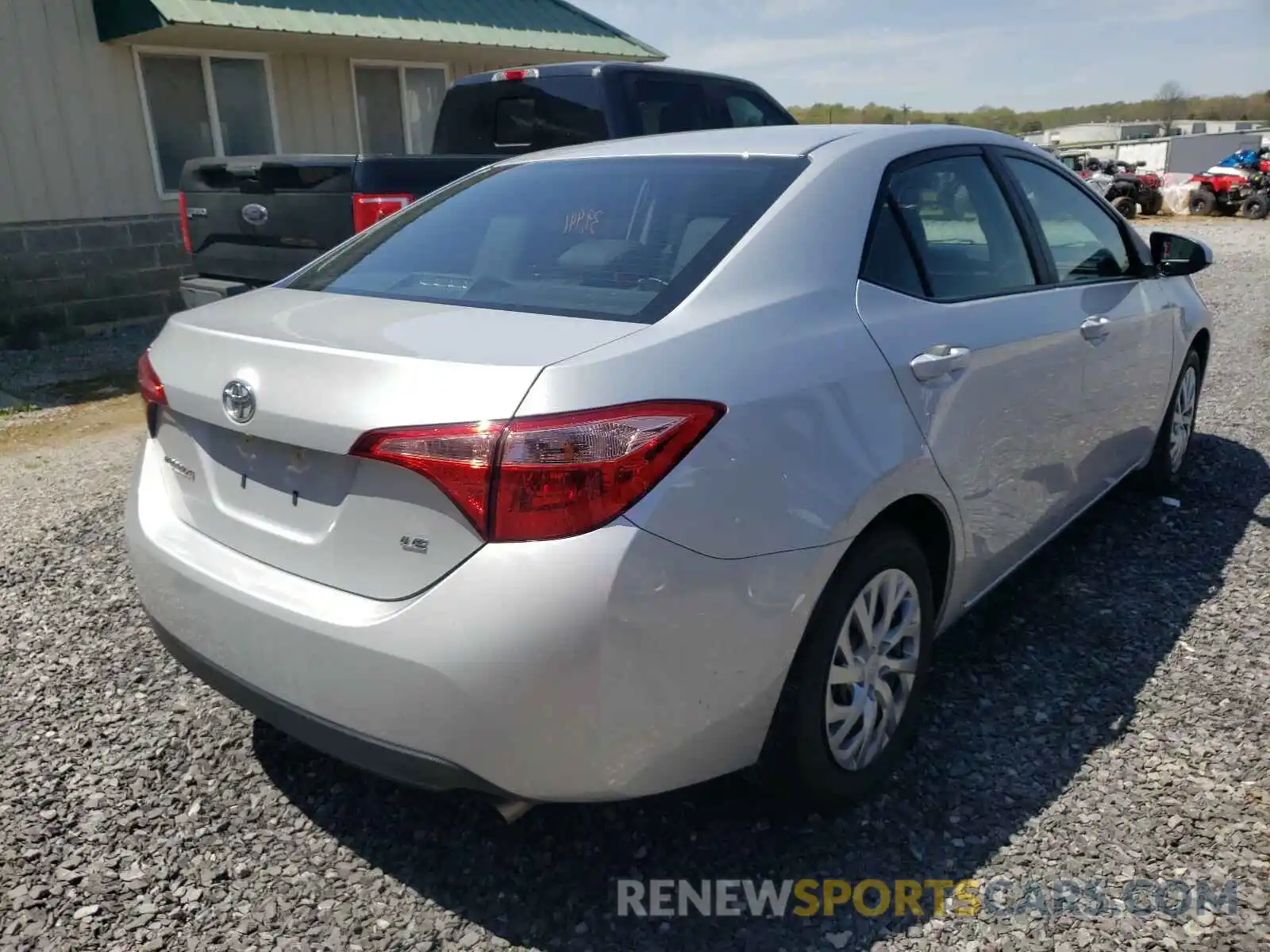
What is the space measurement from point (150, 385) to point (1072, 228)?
3228 mm

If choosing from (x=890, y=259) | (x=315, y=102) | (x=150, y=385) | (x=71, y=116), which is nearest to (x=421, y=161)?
(x=150, y=385)

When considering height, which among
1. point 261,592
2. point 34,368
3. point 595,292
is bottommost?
point 34,368

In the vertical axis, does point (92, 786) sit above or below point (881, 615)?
below

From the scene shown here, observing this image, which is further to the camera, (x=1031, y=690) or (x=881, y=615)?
(x=1031, y=690)

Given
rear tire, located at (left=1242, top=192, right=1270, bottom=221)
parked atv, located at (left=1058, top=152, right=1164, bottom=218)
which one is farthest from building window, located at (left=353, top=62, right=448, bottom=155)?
rear tire, located at (left=1242, top=192, right=1270, bottom=221)

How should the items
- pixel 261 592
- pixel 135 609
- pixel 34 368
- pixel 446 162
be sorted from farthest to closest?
pixel 34 368
pixel 446 162
pixel 135 609
pixel 261 592

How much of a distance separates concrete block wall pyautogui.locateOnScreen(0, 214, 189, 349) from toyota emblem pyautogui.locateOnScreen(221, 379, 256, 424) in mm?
8452

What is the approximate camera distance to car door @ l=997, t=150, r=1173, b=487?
11.6 feet

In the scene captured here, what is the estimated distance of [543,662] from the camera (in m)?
1.84

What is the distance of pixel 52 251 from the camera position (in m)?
9.33

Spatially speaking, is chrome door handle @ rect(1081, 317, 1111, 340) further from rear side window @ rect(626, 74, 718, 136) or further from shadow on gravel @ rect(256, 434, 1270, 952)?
rear side window @ rect(626, 74, 718, 136)

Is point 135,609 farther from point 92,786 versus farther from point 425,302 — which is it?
point 425,302

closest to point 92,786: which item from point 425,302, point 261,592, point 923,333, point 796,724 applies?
point 261,592

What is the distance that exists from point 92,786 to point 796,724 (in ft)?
6.28
